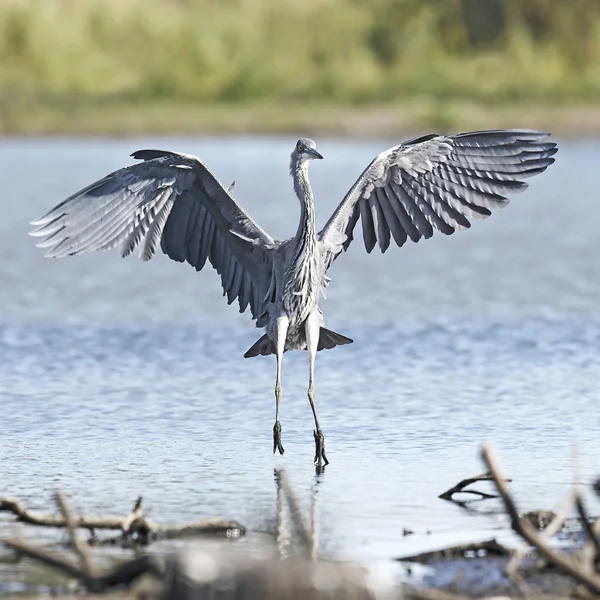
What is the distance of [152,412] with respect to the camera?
970 cm

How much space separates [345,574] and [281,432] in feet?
14.4

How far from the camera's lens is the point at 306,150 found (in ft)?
28.9

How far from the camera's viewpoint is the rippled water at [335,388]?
7645mm

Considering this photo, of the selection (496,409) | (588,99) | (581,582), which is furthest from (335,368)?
(588,99)

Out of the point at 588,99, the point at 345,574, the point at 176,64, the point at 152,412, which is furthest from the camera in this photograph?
the point at 176,64

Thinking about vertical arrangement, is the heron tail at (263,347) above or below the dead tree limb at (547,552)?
above

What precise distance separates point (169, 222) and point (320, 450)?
1.80 metres

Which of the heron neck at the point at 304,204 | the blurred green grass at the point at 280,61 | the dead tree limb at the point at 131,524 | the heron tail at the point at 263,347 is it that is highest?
the blurred green grass at the point at 280,61

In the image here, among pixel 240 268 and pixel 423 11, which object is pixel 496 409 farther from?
pixel 423 11

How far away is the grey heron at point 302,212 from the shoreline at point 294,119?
20.0 meters

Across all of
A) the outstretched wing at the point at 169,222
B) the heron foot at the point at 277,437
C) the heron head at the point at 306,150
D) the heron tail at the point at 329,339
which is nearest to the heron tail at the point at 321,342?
the heron tail at the point at 329,339

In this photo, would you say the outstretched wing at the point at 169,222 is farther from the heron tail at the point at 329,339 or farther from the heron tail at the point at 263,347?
the heron tail at the point at 329,339

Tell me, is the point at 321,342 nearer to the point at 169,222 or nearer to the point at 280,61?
the point at 169,222

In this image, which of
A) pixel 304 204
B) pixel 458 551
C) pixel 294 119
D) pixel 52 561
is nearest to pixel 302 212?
pixel 304 204
